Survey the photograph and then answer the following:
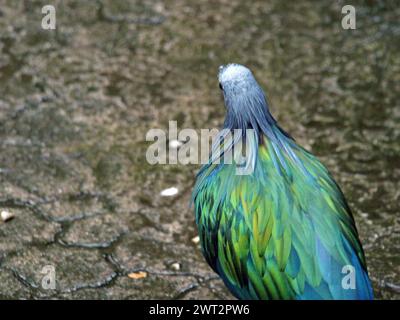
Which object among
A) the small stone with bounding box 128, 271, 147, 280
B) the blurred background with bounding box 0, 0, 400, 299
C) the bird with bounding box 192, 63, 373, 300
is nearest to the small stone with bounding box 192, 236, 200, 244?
the blurred background with bounding box 0, 0, 400, 299

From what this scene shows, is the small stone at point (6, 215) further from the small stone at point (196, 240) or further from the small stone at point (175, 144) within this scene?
the small stone at point (175, 144)

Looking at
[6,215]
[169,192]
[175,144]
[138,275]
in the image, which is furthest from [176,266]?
[175,144]

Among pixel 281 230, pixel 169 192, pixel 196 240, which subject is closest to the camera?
pixel 281 230

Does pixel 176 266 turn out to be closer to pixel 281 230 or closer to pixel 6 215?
pixel 6 215

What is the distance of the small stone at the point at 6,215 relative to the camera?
4859 mm

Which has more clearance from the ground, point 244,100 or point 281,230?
point 244,100

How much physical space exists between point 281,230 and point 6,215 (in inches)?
79.4

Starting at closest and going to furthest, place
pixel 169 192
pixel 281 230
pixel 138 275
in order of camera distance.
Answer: pixel 281 230
pixel 138 275
pixel 169 192

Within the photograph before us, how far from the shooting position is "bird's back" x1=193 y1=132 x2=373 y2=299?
3406 mm

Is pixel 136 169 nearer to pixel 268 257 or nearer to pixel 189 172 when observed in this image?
pixel 189 172

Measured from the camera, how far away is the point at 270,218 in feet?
11.6

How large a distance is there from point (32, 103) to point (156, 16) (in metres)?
1.57

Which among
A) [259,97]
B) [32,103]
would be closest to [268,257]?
[259,97]

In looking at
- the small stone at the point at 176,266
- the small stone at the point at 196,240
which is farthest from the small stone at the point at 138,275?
the small stone at the point at 196,240
